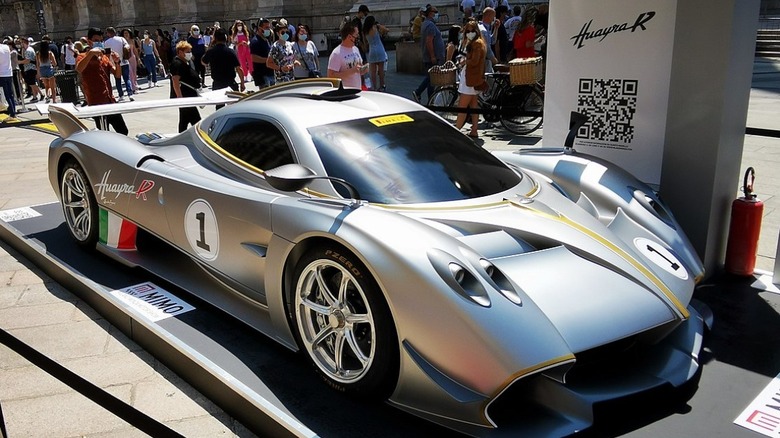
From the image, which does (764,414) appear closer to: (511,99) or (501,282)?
(501,282)

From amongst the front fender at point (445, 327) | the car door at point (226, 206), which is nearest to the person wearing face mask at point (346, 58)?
the car door at point (226, 206)

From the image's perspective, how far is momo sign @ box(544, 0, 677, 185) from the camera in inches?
192

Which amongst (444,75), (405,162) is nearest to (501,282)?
(405,162)

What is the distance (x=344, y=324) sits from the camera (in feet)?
9.91

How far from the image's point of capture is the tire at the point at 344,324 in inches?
110

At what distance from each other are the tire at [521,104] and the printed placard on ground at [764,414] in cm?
705

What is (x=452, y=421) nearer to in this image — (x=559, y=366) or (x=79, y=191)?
(x=559, y=366)

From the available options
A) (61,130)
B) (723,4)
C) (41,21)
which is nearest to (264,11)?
(41,21)

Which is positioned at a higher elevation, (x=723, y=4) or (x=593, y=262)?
(x=723, y=4)

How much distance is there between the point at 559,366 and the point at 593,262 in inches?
25.7

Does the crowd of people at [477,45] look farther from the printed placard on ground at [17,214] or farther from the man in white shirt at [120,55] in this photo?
the man in white shirt at [120,55]

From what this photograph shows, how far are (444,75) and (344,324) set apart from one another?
26.2 ft

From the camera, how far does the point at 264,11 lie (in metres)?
30.8

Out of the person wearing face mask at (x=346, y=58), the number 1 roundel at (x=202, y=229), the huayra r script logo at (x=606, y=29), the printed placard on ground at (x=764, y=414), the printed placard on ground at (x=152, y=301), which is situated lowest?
the printed placard on ground at (x=764, y=414)
